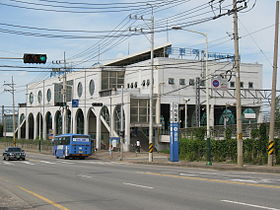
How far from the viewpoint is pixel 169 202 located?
1264 cm

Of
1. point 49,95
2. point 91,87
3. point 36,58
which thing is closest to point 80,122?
point 91,87

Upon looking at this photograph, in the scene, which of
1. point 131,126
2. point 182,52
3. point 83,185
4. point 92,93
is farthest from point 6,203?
point 92,93

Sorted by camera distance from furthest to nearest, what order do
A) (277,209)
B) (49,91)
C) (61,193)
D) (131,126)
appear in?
1. (49,91)
2. (131,126)
3. (61,193)
4. (277,209)

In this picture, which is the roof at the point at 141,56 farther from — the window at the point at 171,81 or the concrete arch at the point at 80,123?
the concrete arch at the point at 80,123

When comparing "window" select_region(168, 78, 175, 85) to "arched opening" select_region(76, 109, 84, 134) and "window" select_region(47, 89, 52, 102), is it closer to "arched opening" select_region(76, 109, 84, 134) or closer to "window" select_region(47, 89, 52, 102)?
"arched opening" select_region(76, 109, 84, 134)

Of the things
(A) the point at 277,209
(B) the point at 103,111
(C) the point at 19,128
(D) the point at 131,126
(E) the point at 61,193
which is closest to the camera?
(A) the point at 277,209

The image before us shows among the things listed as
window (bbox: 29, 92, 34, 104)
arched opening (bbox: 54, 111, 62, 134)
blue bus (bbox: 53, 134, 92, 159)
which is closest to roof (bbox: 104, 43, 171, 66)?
arched opening (bbox: 54, 111, 62, 134)

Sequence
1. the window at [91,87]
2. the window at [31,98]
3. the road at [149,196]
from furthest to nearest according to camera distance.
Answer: the window at [31,98]
the window at [91,87]
the road at [149,196]

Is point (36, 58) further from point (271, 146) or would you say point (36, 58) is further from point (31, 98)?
point (31, 98)

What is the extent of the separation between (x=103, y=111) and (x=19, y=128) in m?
44.4

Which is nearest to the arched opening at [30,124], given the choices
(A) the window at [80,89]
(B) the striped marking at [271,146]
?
(A) the window at [80,89]

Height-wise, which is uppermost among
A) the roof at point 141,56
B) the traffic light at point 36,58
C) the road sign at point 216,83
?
the roof at point 141,56

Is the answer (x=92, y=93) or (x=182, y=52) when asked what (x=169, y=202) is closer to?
(x=182, y=52)

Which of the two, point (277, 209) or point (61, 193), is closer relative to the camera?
point (277, 209)
